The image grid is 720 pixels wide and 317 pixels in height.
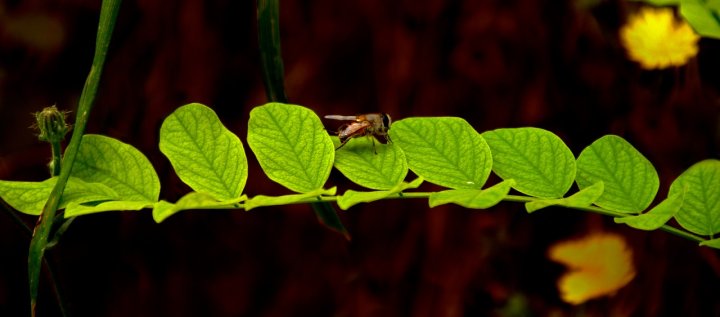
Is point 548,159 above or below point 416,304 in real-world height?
above

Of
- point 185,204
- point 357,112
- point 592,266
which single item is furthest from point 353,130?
point 592,266

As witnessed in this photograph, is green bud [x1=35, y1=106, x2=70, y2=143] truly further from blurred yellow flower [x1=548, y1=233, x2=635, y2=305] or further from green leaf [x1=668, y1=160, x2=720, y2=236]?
blurred yellow flower [x1=548, y1=233, x2=635, y2=305]

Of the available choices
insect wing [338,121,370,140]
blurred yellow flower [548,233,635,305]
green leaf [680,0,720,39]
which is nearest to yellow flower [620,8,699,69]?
blurred yellow flower [548,233,635,305]

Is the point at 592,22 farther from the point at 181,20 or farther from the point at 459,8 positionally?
the point at 181,20

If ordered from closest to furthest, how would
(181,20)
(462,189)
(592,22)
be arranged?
(462,189) → (181,20) → (592,22)

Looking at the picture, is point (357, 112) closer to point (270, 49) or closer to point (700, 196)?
point (270, 49)

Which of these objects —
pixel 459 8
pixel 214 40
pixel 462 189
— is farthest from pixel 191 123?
pixel 459 8
